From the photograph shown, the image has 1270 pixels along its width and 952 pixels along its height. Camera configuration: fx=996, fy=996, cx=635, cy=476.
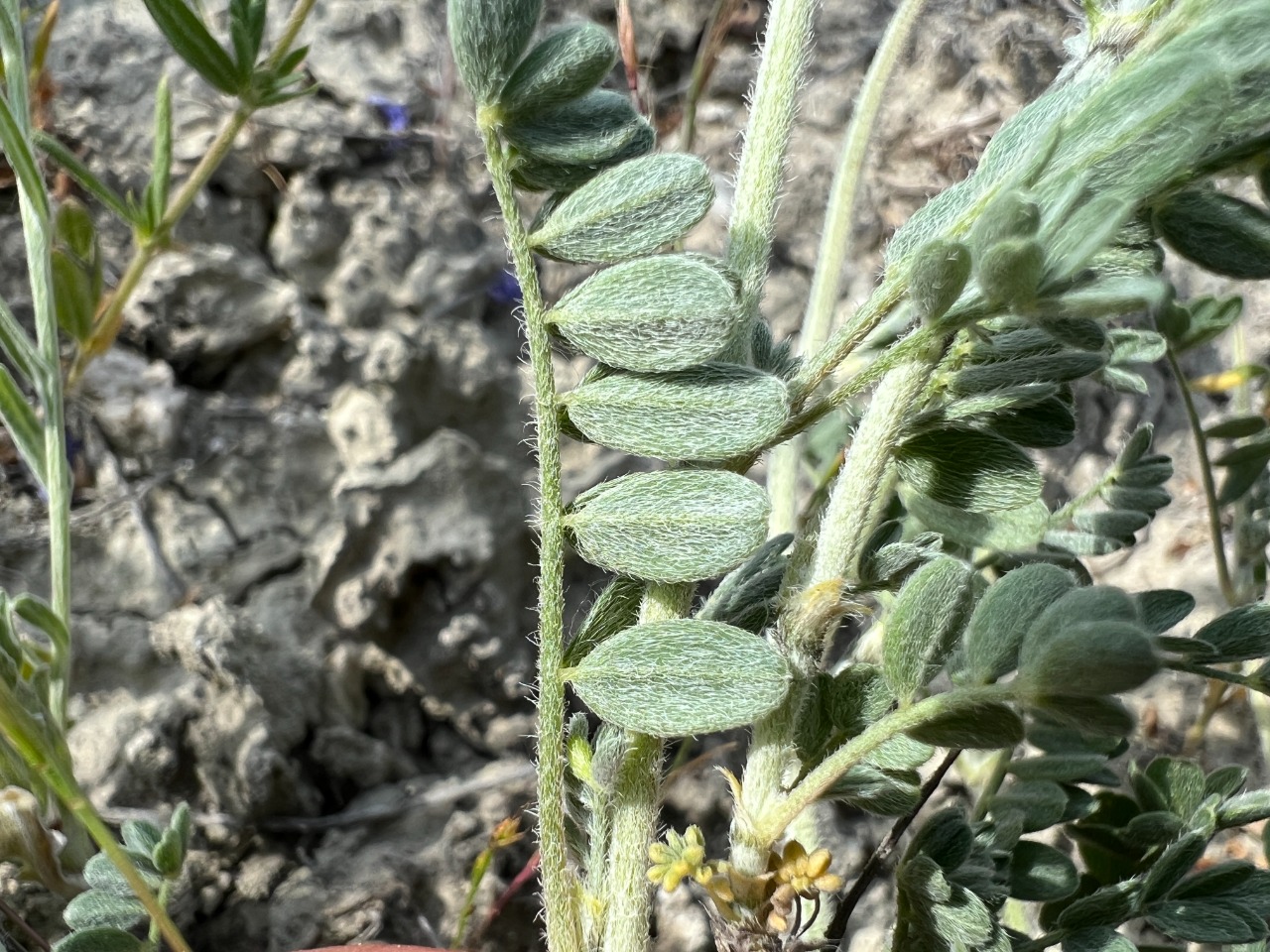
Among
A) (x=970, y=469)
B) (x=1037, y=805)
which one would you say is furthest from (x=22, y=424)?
(x=1037, y=805)

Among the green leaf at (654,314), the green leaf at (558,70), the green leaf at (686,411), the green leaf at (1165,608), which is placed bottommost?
the green leaf at (1165,608)

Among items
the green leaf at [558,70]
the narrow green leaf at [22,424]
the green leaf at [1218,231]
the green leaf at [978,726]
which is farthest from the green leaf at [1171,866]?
the narrow green leaf at [22,424]

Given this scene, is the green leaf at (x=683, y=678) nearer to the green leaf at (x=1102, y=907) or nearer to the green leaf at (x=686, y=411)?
the green leaf at (x=686, y=411)

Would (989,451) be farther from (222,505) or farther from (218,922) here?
(222,505)

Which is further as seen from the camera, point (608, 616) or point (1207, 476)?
point (1207, 476)

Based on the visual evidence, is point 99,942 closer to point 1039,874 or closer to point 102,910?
point 102,910

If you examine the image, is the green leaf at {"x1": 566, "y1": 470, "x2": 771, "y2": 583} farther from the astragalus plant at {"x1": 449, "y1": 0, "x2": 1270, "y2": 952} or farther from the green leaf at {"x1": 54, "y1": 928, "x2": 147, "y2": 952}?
the green leaf at {"x1": 54, "y1": 928, "x2": 147, "y2": 952}

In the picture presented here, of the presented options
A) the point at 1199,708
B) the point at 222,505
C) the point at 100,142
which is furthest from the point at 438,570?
the point at 1199,708
